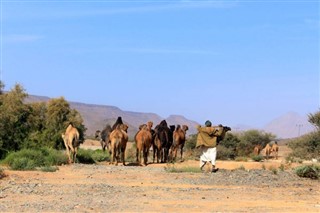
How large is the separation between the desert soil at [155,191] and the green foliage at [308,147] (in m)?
15.6

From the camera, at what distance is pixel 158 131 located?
2966 cm

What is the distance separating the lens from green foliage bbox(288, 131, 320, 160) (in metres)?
36.6

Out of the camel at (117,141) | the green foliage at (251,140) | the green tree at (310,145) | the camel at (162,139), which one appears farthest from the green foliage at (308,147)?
the camel at (117,141)

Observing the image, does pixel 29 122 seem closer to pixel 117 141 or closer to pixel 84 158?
pixel 84 158

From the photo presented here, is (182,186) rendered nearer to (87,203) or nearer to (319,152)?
(87,203)

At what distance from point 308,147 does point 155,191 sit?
23708 mm

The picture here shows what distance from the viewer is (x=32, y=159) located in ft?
77.3

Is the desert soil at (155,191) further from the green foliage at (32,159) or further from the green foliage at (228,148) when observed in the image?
the green foliage at (228,148)

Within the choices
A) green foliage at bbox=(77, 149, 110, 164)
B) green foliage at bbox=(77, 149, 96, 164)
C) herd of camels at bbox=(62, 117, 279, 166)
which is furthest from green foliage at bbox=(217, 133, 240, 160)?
green foliage at bbox=(77, 149, 96, 164)

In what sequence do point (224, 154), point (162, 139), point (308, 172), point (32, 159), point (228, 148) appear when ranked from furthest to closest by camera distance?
point (228, 148)
point (224, 154)
point (162, 139)
point (32, 159)
point (308, 172)


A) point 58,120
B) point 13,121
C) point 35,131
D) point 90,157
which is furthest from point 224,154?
point 13,121

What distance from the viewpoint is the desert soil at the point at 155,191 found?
12.2 meters

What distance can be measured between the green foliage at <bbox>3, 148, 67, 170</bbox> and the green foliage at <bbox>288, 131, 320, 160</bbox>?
1638 cm

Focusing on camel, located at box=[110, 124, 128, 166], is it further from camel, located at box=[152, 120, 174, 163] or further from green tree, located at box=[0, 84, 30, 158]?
green tree, located at box=[0, 84, 30, 158]
